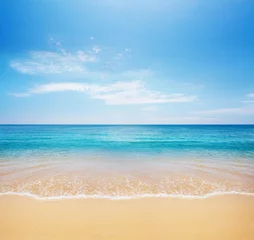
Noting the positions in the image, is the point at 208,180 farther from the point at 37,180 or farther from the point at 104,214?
the point at 37,180

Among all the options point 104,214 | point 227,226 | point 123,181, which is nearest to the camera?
point 227,226

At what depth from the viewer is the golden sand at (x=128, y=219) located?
12.4ft

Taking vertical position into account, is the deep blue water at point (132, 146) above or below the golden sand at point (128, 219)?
below

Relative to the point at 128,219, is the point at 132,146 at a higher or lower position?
lower

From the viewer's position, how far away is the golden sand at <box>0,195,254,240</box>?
379cm

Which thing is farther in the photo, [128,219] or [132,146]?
[132,146]

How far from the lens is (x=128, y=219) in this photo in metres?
4.36

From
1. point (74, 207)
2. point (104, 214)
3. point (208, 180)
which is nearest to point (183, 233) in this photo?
point (104, 214)

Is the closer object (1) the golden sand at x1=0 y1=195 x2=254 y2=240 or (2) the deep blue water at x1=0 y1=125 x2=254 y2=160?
(1) the golden sand at x1=0 y1=195 x2=254 y2=240

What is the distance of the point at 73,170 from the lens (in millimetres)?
9195

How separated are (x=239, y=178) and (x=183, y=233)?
5.88m

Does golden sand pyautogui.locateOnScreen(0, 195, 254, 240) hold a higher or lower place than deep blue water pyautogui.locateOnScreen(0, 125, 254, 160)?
higher

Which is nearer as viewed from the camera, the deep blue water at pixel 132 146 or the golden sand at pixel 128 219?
the golden sand at pixel 128 219

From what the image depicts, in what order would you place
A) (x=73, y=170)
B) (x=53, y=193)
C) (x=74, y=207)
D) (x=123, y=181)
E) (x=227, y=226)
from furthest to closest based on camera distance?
(x=73, y=170), (x=123, y=181), (x=53, y=193), (x=74, y=207), (x=227, y=226)
